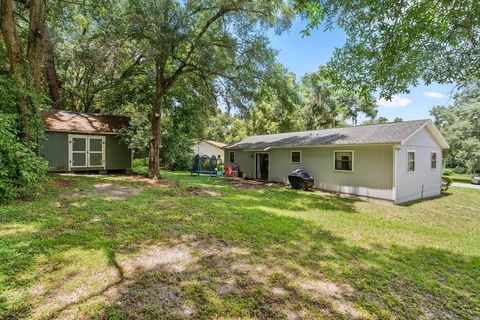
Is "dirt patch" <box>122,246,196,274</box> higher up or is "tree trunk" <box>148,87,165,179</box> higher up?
"tree trunk" <box>148,87,165,179</box>

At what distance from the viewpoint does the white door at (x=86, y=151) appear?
12.5 m

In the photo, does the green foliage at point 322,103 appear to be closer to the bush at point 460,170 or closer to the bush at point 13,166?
the bush at point 460,170

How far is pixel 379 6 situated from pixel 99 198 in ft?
26.1

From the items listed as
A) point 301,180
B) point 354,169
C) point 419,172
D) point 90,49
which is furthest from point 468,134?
point 90,49

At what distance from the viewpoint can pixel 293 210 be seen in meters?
7.66

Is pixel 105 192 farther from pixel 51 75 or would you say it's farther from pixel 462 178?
pixel 462 178

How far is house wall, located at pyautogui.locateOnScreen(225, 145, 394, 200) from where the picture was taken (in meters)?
9.88

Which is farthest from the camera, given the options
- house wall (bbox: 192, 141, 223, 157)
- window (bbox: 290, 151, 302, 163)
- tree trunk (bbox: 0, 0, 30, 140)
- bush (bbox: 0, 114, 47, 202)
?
house wall (bbox: 192, 141, 223, 157)

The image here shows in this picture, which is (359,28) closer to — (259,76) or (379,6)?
(379,6)

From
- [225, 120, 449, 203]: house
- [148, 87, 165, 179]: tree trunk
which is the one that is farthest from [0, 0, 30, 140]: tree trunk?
[225, 120, 449, 203]: house

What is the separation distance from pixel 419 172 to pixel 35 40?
51.4ft

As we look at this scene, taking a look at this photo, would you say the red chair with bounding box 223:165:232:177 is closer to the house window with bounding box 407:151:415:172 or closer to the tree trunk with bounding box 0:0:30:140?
the house window with bounding box 407:151:415:172

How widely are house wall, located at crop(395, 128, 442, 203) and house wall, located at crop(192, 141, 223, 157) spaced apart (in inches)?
699

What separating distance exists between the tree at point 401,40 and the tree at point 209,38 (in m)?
6.56
